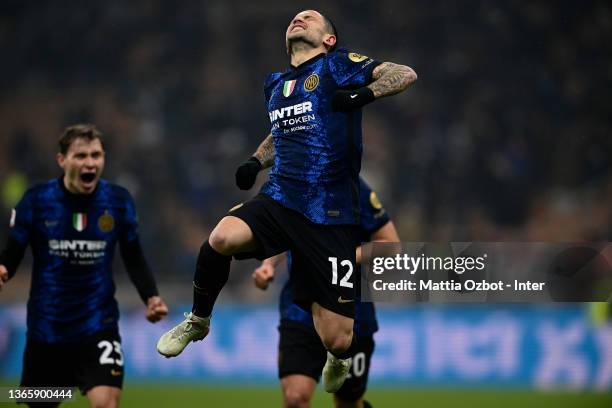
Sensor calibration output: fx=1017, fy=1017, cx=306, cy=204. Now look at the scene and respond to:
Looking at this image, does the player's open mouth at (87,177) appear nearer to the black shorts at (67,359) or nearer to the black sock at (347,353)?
the black shorts at (67,359)

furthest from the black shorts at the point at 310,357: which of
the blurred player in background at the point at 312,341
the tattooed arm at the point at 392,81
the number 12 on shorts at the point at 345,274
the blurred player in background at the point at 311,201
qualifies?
the tattooed arm at the point at 392,81

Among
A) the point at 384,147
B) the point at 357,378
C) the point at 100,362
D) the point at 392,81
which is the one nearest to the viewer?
the point at 392,81

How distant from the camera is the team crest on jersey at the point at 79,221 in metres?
7.01

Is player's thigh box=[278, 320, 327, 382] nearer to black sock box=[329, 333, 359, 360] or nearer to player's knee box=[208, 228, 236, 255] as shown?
black sock box=[329, 333, 359, 360]

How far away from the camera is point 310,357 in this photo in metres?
7.03

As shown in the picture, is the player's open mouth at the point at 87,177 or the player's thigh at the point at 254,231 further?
the player's open mouth at the point at 87,177

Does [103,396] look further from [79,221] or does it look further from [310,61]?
[310,61]

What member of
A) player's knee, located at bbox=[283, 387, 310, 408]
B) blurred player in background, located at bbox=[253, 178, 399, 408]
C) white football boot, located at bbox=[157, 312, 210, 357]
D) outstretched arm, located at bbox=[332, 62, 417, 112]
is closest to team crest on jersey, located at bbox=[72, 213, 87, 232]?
blurred player in background, located at bbox=[253, 178, 399, 408]

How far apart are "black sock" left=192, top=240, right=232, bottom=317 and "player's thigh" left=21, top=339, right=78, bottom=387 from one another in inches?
54.4

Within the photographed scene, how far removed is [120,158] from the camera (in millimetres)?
17141

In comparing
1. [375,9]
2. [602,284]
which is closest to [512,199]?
[375,9]

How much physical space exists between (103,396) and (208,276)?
1.35 m

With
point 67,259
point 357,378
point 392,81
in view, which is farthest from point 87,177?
point 392,81

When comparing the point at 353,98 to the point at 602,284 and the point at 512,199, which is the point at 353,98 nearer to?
the point at 602,284
